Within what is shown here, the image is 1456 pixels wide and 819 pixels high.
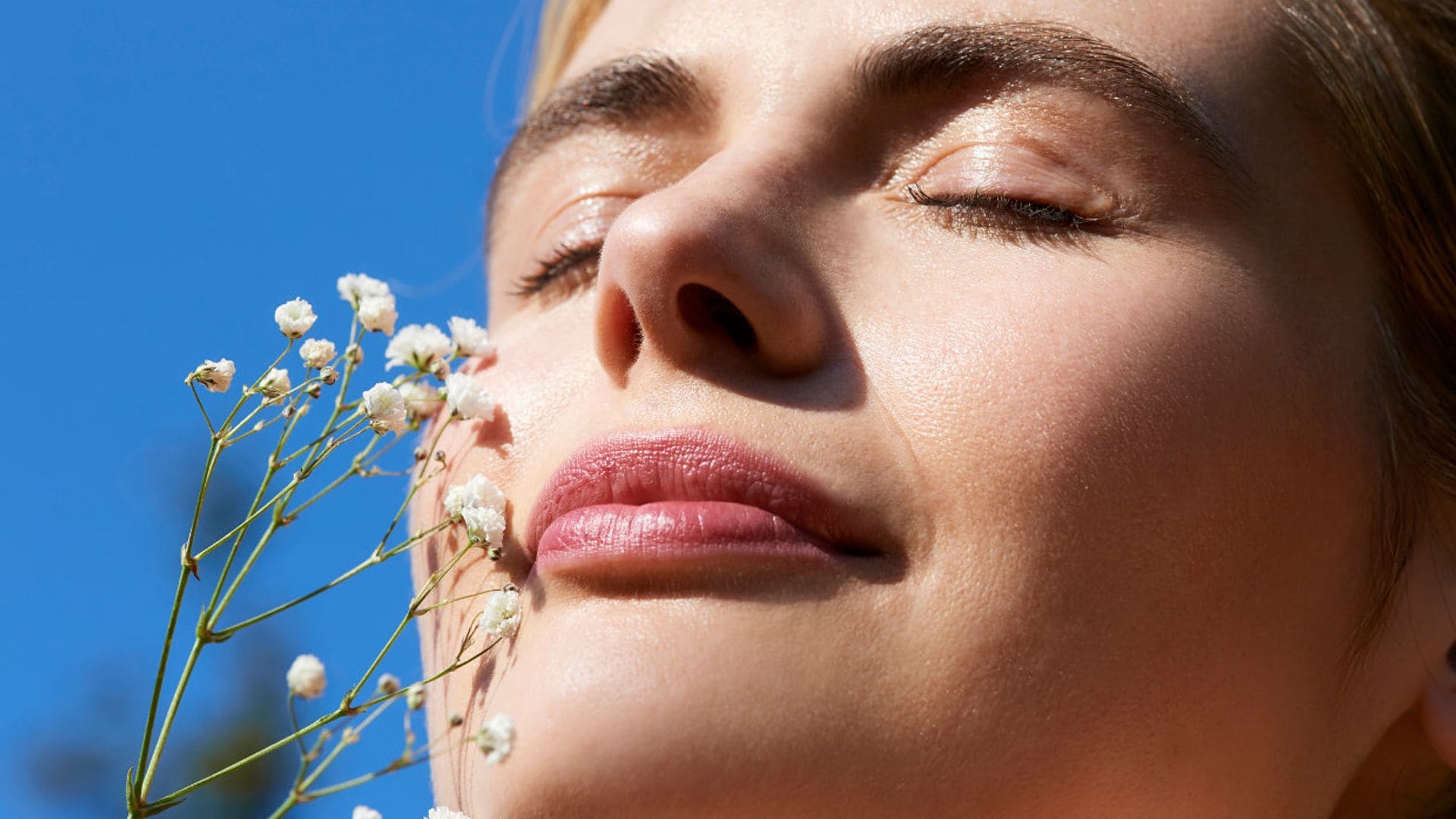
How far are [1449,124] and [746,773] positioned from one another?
173 cm

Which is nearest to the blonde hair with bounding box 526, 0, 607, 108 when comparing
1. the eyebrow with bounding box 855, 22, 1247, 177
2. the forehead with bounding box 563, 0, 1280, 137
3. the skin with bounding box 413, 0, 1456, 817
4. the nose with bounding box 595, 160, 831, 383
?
the forehead with bounding box 563, 0, 1280, 137

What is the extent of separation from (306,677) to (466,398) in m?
0.54

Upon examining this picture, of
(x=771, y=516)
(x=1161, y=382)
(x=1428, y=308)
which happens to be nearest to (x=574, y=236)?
(x=771, y=516)

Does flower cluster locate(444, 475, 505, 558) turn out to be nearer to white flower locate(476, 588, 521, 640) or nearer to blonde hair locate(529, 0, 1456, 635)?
white flower locate(476, 588, 521, 640)

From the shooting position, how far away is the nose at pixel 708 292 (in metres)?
1.87

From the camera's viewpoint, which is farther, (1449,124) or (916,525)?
(1449,124)

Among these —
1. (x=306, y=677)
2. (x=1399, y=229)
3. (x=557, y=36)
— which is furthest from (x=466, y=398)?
(x=557, y=36)

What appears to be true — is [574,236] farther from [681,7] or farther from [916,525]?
[916,525]

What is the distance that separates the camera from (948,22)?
215 centimetres

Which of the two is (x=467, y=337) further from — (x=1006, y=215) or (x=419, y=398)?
(x=1006, y=215)

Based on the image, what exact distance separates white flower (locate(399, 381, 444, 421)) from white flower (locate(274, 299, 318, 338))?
0.47 ft

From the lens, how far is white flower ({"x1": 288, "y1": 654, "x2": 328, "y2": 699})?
1488 millimetres

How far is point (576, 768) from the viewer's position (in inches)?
67.7

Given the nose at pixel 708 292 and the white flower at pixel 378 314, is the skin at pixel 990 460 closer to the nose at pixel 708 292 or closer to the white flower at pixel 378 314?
the nose at pixel 708 292
